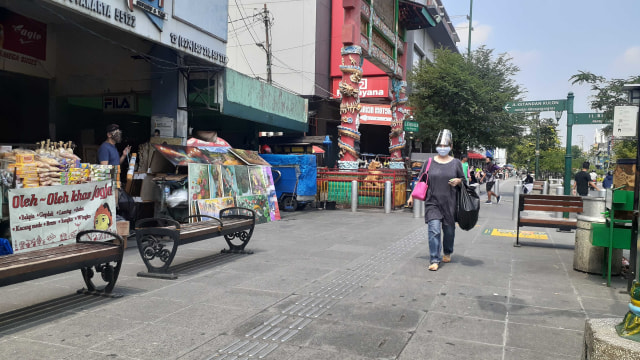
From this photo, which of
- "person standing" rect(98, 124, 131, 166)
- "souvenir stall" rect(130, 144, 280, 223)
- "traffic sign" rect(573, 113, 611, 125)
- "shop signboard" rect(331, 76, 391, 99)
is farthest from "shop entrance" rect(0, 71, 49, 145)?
"shop signboard" rect(331, 76, 391, 99)

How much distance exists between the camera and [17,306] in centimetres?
463

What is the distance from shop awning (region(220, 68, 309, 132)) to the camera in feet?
41.9

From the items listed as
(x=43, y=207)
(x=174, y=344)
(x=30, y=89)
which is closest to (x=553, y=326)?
(x=174, y=344)

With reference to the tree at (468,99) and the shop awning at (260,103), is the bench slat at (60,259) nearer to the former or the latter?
the shop awning at (260,103)

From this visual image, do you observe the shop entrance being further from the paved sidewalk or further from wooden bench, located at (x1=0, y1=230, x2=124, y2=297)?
wooden bench, located at (x1=0, y1=230, x2=124, y2=297)

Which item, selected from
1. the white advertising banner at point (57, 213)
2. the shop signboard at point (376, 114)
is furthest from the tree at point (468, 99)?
the white advertising banner at point (57, 213)

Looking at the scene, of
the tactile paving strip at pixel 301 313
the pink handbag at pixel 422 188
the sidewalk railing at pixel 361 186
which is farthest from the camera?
the sidewalk railing at pixel 361 186

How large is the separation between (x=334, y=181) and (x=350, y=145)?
247 cm

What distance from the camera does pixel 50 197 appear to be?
6465 millimetres

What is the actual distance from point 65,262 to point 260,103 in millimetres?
11304

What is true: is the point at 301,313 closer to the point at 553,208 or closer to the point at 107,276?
the point at 107,276

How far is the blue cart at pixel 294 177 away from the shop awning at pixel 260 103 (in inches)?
67.2

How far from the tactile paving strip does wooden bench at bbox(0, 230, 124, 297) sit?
178cm

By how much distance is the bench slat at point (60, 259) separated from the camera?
382cm
